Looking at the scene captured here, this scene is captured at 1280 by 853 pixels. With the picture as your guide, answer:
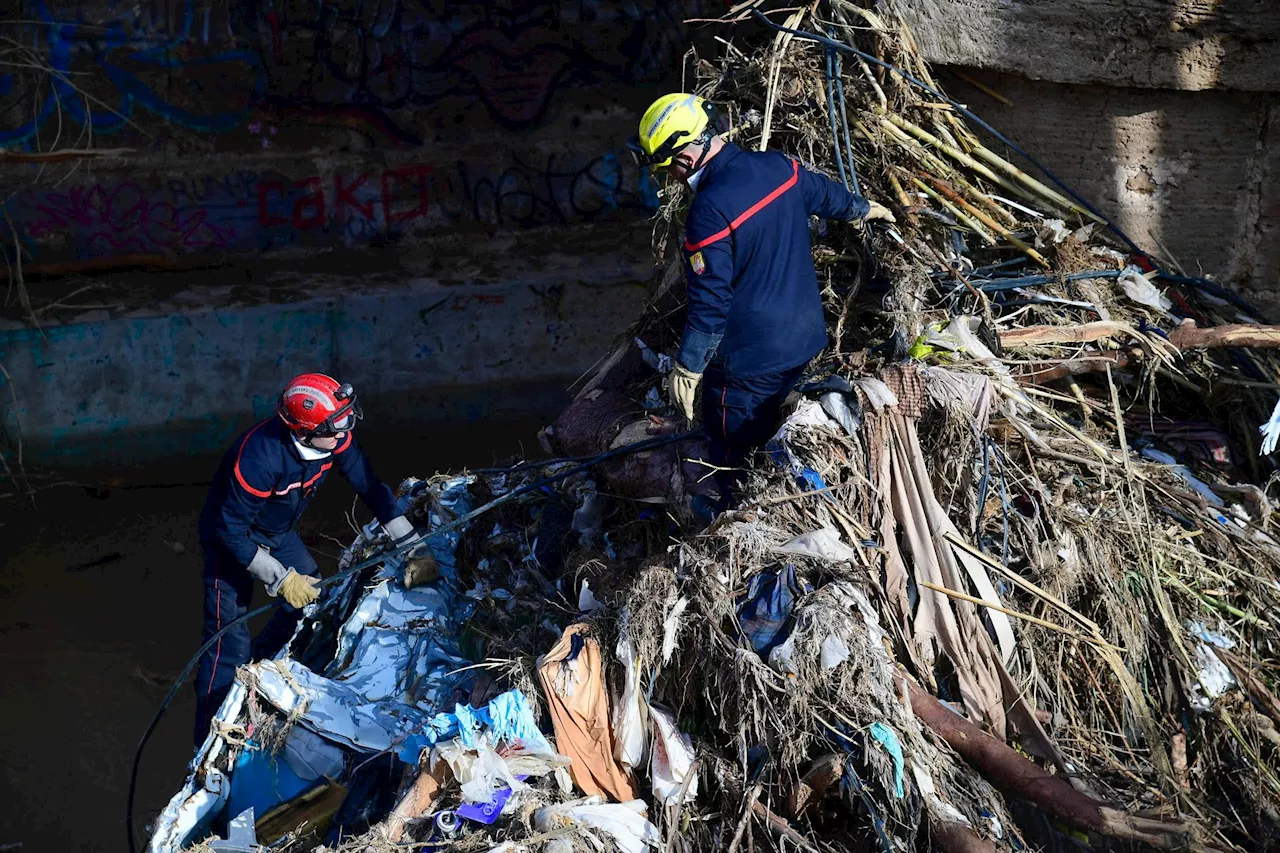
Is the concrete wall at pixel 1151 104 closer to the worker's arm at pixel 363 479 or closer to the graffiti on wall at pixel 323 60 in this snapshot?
the worker's arm at pixel 363 479

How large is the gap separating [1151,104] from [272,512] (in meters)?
4.16

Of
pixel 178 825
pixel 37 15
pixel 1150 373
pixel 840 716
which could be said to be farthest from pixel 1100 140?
pixel 37 15

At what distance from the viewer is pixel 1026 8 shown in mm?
4574

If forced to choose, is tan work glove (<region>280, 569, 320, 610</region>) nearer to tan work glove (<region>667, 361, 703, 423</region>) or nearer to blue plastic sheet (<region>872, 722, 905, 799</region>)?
tan work glove (<region>667, 361, 703, 423</region>)

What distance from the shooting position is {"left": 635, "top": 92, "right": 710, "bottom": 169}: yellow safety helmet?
3.74 meters

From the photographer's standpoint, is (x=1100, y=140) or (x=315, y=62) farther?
(x=315, y=62)

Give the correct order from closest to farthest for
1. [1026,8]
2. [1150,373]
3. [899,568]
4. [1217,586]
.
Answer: [899,568]
[1217,586]
[1150,373]
[1026,8]

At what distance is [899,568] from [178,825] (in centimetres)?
254

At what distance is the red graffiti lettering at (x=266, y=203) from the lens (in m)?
7.61

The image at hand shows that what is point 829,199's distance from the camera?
13.5ft

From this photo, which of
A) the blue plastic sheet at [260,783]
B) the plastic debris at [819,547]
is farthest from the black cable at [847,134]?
the blue plastic sheet at [260,783]

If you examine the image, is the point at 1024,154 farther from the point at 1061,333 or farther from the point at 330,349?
the point at 330,349

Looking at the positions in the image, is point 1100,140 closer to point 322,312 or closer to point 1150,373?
point 1150,373

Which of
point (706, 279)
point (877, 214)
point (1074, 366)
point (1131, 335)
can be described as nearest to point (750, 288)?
point (706, 279)
